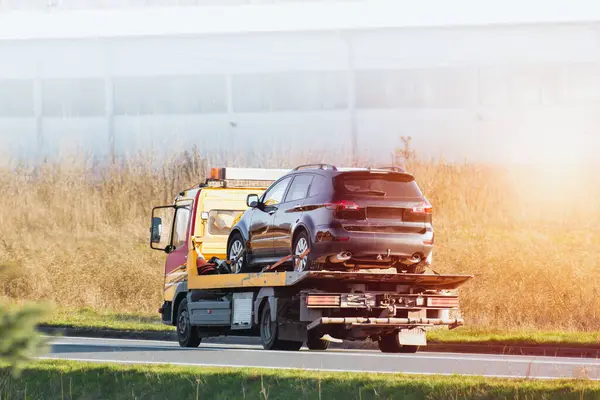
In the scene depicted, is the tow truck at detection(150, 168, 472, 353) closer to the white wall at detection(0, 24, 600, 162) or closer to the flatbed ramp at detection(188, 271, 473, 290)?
the flatbed ramp at detection(188, 271, 473, 290)

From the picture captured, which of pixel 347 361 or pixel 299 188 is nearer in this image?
pixel 347 361

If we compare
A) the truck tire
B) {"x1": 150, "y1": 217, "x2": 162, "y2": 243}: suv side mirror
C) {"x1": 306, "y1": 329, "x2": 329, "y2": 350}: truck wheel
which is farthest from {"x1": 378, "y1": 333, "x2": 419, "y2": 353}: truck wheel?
{"x1": 150, "y1": 217, "x2": 162, "y2": 243}: suv side mirror

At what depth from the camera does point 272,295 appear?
19781 millimetres

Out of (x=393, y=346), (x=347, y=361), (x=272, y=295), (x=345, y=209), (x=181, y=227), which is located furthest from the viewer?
(x=181, y=227)

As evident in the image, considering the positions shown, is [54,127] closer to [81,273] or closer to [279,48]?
[279,48]

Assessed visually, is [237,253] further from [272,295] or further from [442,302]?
[442,302]

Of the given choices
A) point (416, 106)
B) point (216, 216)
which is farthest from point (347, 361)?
point (416, 106)

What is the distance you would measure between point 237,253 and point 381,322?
120 inches

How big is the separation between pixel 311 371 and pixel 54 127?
1377 inches

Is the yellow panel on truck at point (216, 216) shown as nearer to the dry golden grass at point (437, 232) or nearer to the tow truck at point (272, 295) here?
the tow truck at point (272, 295)

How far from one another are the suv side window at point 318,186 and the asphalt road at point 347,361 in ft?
7.49

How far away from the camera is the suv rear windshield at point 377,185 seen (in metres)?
18.9

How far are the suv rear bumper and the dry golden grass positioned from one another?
1321 centimetres

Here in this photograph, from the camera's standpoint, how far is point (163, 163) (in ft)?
146
